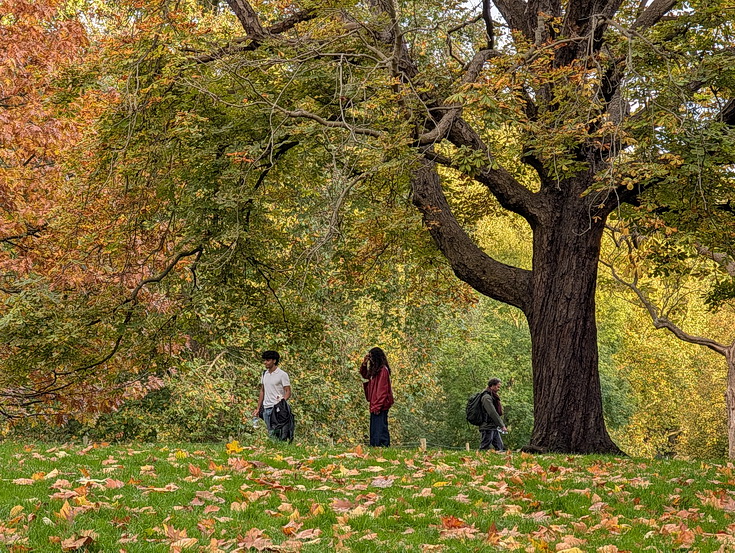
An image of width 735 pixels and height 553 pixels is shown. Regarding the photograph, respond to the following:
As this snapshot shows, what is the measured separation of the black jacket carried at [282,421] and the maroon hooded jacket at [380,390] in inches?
53.4

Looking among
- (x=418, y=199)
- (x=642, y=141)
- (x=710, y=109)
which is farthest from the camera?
(x=418, y=199)

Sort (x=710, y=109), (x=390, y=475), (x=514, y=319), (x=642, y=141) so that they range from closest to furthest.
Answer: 1. (x=390, y=475)
2. (x=642, y=141)
3. (x=710, y=109)
4. (x=514, y=319)

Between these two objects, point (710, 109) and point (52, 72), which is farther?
point (52, 72)

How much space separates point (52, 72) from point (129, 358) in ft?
18.0

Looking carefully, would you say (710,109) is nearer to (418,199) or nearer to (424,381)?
(418,199)

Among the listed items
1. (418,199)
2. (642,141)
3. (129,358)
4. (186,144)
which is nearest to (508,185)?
(418,199)

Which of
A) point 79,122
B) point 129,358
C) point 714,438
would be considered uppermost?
point 79,122

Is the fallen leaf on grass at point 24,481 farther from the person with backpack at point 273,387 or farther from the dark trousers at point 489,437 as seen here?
the dark trousers at point 489,437

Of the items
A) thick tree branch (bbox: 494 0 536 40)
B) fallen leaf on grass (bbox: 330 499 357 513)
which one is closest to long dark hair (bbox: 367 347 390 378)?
thick tree branch (bbox: 494 0 536 40)

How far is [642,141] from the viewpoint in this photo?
11234mm

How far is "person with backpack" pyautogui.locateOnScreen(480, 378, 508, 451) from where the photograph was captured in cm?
1644

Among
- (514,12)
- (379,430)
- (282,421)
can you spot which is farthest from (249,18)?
(379,430)

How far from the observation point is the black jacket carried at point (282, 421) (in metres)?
13.0

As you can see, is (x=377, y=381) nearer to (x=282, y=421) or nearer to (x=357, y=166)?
(x=282, y=421)
